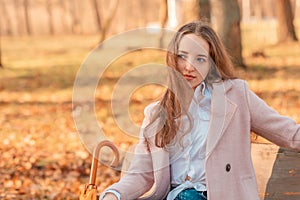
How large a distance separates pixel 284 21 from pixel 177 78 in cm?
1865

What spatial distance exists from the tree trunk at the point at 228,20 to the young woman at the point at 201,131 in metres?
9.98

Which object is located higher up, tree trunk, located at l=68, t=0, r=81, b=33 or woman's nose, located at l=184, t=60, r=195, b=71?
tree trunk, located at l=68, t=0, r=81, b=33

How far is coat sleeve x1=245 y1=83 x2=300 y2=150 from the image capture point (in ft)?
11.4

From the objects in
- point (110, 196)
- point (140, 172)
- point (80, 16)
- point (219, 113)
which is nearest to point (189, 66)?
point (219, 113)

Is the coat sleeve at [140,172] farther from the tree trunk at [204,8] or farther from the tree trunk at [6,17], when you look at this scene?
the tree trunk at [6,17]

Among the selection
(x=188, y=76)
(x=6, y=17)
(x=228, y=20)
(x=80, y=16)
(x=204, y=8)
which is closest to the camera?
(x=188, y=76)

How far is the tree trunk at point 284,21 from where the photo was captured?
2105 centimetres

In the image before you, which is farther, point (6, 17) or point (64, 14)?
point (64, 14)

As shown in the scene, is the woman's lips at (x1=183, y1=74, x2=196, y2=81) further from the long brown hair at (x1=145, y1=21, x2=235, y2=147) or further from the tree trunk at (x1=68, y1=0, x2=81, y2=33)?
the tree trunk at (x1=68, y1=0, x2=81, y2=33)

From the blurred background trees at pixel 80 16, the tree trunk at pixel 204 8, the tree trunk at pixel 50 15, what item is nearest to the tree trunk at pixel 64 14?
the blurred background trees at pixel 80 16

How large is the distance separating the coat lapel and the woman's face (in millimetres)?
118

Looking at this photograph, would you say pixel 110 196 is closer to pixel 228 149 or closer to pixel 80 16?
pixel 228 149

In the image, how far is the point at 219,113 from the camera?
3.47 m

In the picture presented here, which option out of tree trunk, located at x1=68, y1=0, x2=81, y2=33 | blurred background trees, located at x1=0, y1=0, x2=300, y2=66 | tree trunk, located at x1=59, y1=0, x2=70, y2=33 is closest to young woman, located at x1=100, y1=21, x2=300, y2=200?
blurred background trees, located at x1=0, y1=0, x2=300, y2=66
